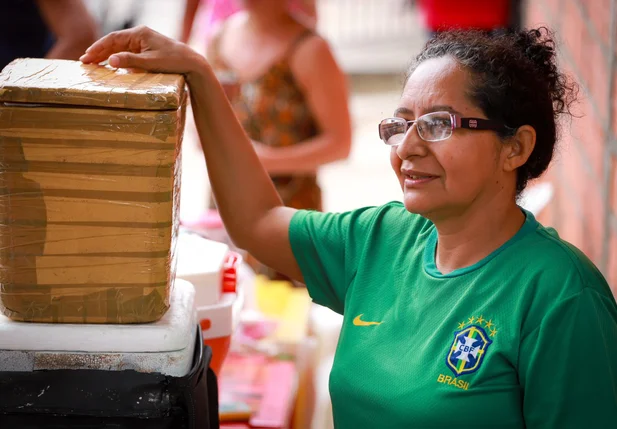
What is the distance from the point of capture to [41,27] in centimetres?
294

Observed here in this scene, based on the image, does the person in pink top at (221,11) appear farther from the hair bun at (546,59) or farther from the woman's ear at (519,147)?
the woman's ear at (519,147)

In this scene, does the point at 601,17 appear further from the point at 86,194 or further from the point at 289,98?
the point at 86,194

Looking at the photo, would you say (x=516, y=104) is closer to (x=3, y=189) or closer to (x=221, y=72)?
(x=3, y=189)

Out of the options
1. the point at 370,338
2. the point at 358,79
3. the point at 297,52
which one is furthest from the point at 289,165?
the point at 358,79

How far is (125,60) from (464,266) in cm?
68

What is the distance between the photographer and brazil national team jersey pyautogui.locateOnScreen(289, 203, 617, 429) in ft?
4.11

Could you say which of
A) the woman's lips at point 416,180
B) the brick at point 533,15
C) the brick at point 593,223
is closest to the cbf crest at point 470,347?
the woman's lips at point 416,180

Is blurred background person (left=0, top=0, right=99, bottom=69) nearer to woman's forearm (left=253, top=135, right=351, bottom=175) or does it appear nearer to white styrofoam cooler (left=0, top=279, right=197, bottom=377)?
woman's forearm (left=253, top=135, right=351, bottom=175)

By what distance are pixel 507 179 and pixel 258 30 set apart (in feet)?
5.78

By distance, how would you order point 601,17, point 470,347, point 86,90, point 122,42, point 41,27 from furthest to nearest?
1. point 601,17
2. point 41,27
3. point 122,42
4. point 470,347
5. point 86,90

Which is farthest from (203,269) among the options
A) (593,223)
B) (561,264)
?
(593,223)

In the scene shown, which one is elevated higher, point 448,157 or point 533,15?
point 533,15

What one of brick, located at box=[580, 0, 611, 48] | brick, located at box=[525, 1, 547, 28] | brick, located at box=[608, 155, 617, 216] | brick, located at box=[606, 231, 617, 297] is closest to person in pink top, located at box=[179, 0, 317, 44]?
brick, located at box=[580, 0, 611, 48]

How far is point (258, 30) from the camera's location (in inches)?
119
